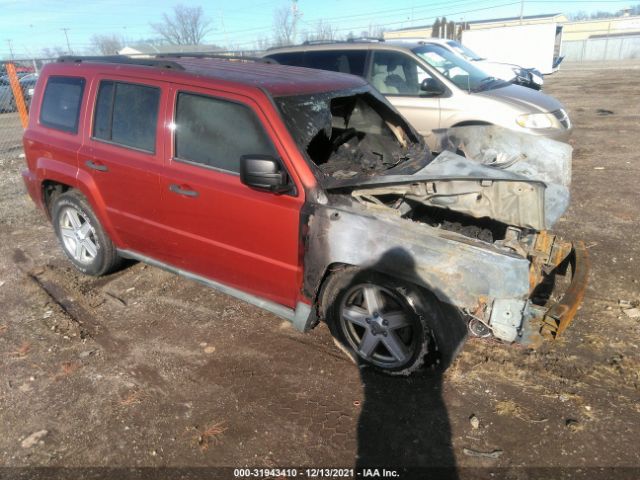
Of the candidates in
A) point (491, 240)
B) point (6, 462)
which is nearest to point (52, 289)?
point (6, 462)

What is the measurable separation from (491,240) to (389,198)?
789mm

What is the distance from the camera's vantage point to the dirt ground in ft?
8.54

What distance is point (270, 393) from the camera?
3076 mm

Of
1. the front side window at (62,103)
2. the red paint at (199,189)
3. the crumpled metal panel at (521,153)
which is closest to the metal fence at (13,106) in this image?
the front side window at (62,103)

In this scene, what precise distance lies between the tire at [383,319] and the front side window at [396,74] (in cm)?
491

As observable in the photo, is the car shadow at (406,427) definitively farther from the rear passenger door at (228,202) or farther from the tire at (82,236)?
the tire at (82,236)

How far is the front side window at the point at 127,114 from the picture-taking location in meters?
3.60

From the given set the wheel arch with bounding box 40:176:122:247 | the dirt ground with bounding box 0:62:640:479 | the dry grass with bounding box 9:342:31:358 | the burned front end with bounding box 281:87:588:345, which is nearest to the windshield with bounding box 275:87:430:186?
the burned front end with bounding box 281:87:588:345

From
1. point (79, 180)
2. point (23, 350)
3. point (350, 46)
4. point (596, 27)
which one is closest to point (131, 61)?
point (79, 180)

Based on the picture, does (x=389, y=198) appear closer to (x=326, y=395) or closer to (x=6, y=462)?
(x=326, y=395)

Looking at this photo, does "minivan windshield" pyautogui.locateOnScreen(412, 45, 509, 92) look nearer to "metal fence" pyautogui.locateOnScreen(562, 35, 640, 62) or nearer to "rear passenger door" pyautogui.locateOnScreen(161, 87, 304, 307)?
"rear passenger door" pyautogui.locateOnScreen(161, 87, 304, 307)

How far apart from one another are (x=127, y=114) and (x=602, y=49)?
53.3 m

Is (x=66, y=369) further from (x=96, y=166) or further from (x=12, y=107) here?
(x=12, y=107)

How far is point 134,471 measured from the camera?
2.53 metres
